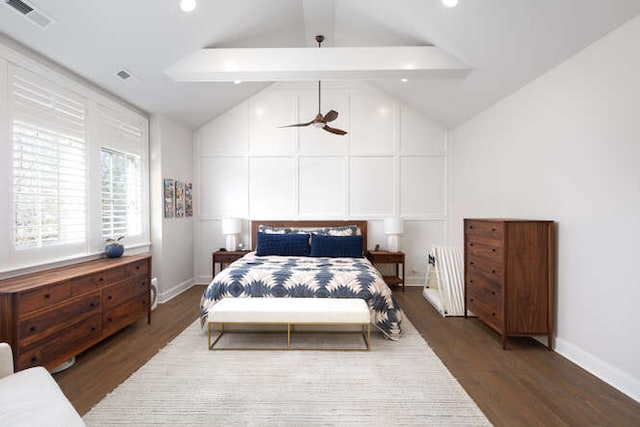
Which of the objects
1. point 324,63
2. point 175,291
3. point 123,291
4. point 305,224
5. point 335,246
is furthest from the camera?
point 305,224

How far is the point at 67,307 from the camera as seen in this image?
246 cm

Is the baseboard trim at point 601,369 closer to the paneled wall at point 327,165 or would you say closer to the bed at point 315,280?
the bed at point 315,280

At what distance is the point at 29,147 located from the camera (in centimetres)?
263

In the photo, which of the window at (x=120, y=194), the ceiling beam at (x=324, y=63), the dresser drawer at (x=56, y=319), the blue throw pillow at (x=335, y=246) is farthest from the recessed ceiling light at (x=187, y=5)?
the blue throw pillow at (x=335, y=246)

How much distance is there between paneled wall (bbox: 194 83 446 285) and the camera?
17.4 feet

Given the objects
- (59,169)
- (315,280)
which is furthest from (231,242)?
(59,169)

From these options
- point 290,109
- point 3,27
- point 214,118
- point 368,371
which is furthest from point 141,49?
point 368,371

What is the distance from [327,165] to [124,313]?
356cm

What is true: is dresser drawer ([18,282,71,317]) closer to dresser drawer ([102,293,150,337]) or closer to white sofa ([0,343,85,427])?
dresser drawer ([102,293,150,337])

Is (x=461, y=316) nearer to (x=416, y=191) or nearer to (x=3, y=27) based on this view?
(x=416, y=191)

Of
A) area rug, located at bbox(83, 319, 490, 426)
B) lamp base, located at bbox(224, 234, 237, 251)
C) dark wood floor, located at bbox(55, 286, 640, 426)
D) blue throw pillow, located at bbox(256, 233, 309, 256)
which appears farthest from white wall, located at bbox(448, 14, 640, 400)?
lamp base, located at bbox(224, 234, 237, 251)

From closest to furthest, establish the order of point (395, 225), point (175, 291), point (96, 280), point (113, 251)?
1. point (96, 280)
2. point (113, 251)
3. point (175, 291)
4. point (395, 225)

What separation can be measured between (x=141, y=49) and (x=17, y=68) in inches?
40.4

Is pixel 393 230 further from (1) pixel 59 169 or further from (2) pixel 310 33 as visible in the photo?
(1) pixel 59 169
